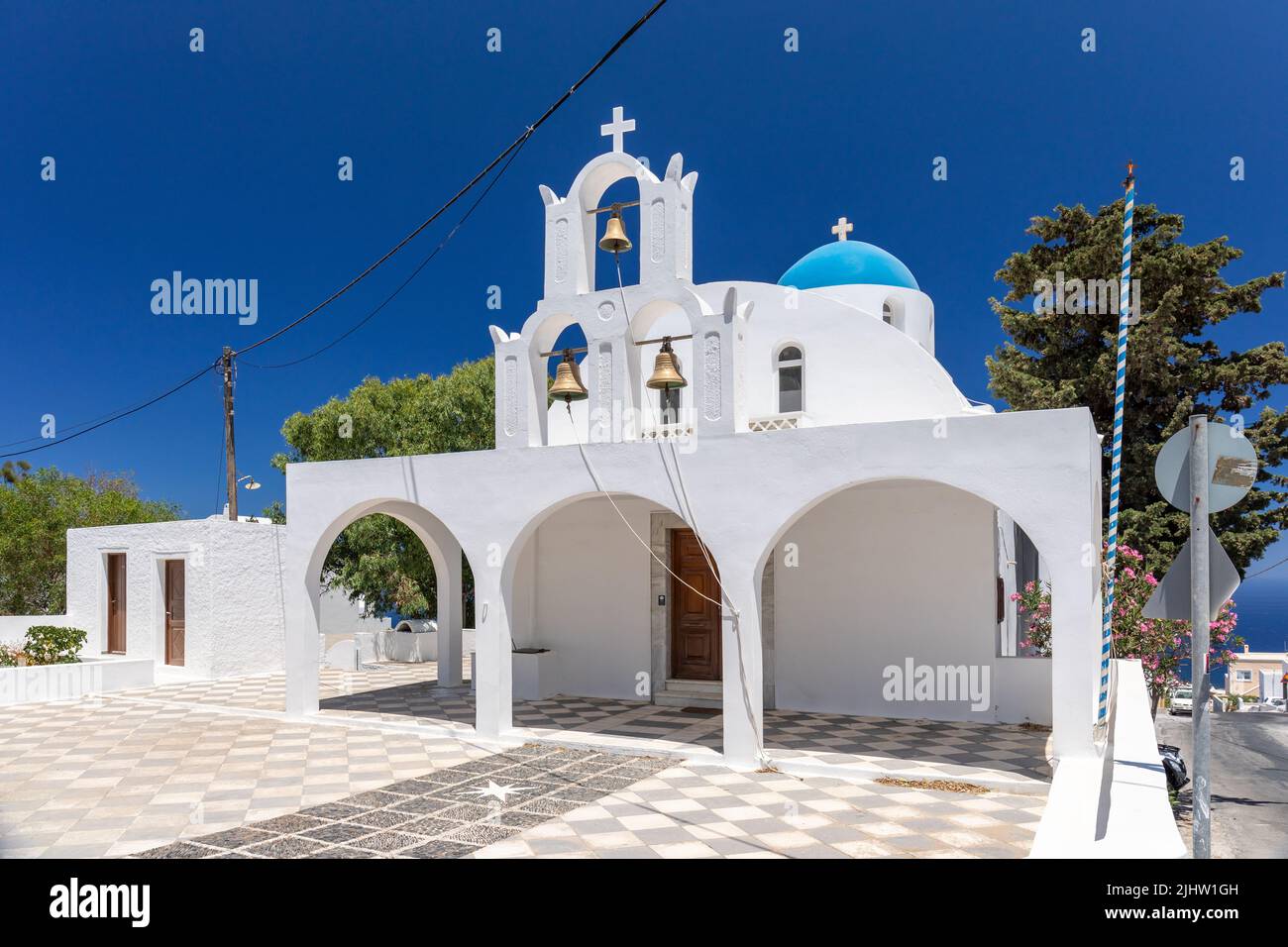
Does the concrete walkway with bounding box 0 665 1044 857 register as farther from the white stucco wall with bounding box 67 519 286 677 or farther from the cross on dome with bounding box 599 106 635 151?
the cross on dome with bounding box 599 106 635 151

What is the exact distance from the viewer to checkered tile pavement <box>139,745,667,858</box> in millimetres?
5754

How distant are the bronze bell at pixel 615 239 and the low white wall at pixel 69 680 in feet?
33.4

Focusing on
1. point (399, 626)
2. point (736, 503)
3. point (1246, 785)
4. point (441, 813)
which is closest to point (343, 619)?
point (399, 626)

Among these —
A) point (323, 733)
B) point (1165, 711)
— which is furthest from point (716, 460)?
point (1165, 711)

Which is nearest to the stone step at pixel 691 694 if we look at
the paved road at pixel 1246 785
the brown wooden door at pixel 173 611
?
the paved road at pixel 1246 785

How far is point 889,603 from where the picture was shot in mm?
10672

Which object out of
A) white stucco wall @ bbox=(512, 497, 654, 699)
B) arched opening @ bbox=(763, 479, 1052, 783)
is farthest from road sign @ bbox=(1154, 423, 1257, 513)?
white stucco wall @ bbox=(512, 497, 654, 699)

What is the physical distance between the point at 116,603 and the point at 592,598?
9.82 metres

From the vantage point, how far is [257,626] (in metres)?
16.2

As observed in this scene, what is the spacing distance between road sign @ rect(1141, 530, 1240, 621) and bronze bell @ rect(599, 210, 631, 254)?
256 inches

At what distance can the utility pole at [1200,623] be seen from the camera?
3.76 metres

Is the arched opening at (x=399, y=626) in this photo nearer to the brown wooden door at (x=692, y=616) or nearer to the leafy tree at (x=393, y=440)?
the leafy tree at (x=393, y=440)

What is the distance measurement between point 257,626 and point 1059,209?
1847cm

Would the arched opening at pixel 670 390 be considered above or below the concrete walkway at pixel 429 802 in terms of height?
above
